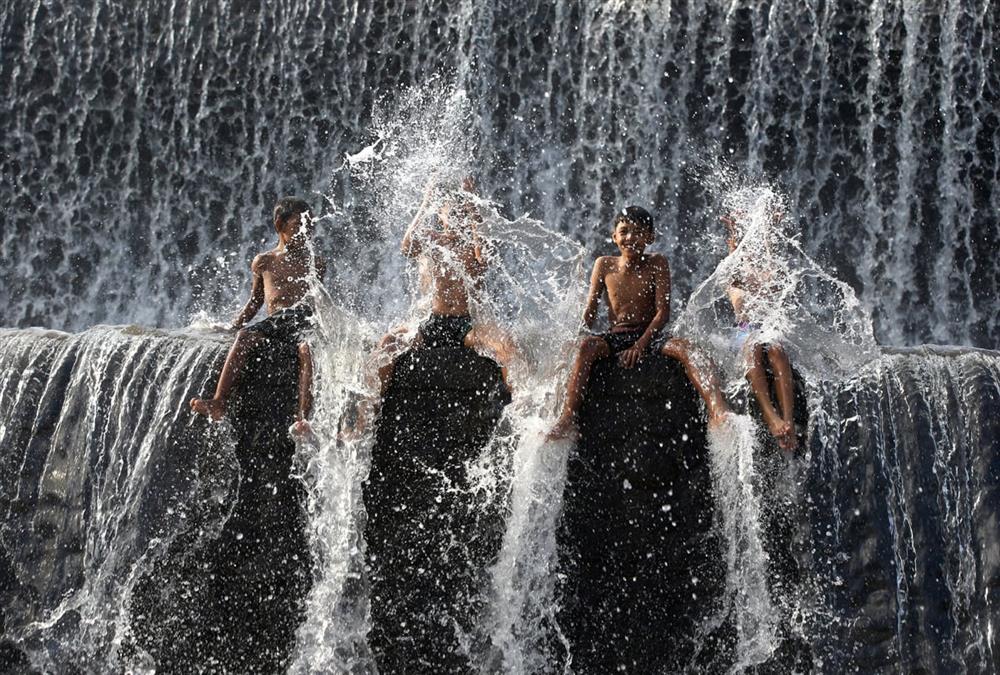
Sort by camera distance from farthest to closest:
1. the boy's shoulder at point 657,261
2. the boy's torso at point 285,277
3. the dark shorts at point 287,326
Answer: the boy's torso at point 285,277 → the boy's shoulder at point 657,261 → the dark shorts at point 287,326

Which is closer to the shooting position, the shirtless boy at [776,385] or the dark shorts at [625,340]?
the shirtless boy at [776,385]

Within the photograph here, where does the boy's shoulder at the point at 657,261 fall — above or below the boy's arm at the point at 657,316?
above

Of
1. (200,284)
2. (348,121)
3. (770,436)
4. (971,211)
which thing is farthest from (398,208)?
(770,436)

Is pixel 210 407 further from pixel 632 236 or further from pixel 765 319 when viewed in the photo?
pixel 765 319

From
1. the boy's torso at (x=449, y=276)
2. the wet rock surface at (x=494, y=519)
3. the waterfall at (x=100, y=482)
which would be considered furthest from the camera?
the boy's torso at (x=449, y=276)

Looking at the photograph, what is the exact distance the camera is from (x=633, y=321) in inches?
201

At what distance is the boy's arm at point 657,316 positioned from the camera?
4758mm

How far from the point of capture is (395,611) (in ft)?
15.6

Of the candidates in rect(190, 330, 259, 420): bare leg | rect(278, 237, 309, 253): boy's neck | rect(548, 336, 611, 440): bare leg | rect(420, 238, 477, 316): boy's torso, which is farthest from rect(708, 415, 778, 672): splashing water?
rect(278, 237, 309, 253): boy's neck

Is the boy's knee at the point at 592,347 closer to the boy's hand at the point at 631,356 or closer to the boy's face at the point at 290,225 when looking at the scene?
the boy's hand at the point at 631,356

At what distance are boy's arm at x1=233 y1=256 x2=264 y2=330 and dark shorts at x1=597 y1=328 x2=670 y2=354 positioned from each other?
68.4 inches

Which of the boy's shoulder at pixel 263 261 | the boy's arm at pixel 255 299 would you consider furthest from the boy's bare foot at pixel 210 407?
the boy's shoulder at pixel 263 261

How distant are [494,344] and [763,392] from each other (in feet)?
3.46

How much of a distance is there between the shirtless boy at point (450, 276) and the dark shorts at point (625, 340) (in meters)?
0.39
